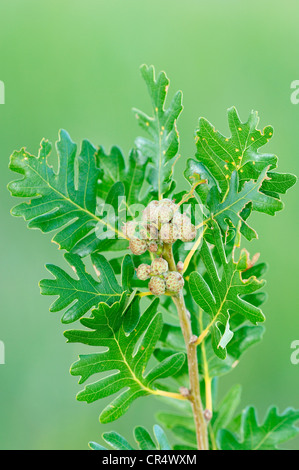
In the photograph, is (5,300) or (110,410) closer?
(110,410)

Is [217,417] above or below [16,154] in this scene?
below

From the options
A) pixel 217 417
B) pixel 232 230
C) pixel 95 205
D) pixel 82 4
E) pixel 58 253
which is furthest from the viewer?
pixel 82 4

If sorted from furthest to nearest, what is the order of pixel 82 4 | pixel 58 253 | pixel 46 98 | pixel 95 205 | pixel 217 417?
pixel 82 4 < pixel 46 98 < pixel 58 253 < pixel 217 417 < pixel 95 205

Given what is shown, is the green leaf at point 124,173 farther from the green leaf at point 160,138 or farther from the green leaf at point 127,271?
the green leaf at point 127,271

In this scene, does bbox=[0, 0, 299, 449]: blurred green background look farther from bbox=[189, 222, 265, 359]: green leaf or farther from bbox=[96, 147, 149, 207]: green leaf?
bbox=[189, 222, 265, 359]: green leaf

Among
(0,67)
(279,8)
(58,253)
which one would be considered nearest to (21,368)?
(58,253)

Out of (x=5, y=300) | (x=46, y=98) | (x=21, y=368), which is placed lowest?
(x=21, y=368)

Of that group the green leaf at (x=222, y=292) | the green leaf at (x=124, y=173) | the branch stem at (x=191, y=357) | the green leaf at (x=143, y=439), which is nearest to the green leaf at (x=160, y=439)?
the green leaf at (x=143, y=439)

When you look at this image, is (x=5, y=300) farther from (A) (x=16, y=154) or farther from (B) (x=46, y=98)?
(A) (x=16, y=154)
